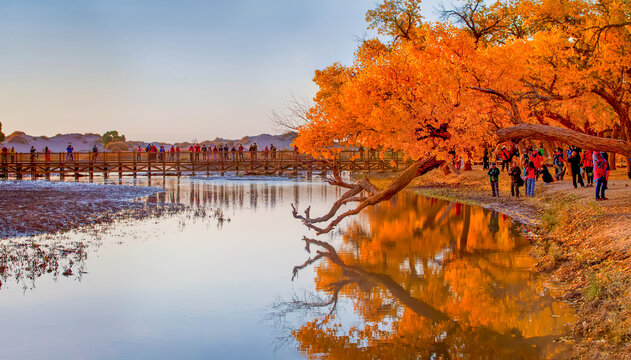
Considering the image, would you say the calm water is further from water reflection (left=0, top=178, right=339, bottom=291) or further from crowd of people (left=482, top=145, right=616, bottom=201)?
crowd of people (left=482, top=145, right=616, bottom=201)

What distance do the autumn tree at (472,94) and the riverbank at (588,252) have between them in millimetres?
2365

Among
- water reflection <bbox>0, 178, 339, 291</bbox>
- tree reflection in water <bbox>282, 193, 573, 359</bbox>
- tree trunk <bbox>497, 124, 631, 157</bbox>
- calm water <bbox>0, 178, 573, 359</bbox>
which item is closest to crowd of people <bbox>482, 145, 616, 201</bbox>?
tree trunk <bbox>497, 124, 631, 157</bbox>

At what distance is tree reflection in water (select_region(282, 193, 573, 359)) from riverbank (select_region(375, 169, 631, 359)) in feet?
1.60

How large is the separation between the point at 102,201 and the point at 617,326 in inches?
1053

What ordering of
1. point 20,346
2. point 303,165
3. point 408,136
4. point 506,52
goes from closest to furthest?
1. point 20,346
2. point 408,136
3. point 506,52
4. point 303,165

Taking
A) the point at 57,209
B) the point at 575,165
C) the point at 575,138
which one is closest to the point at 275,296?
the point at 575,138

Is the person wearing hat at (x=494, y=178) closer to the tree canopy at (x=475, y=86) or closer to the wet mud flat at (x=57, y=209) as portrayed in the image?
the tree canopy at (x=475, y=86)

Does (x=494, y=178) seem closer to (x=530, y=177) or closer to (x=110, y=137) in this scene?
(x=530, y=177)

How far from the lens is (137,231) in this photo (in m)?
21.3

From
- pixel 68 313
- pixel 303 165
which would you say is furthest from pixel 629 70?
pixel 303 165

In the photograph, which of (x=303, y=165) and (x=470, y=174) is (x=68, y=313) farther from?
(x=303, y=165)

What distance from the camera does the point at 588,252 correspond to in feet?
42.8

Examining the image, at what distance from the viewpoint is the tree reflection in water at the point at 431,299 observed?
947 cm

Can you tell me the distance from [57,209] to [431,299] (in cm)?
1861
